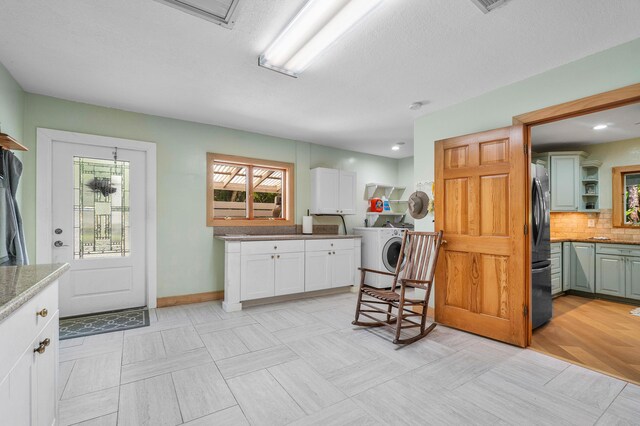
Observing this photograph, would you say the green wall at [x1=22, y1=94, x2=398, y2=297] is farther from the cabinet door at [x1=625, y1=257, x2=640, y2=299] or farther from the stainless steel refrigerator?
the cabinet door at [x1=625, y1=257, x2=640, y2=299]

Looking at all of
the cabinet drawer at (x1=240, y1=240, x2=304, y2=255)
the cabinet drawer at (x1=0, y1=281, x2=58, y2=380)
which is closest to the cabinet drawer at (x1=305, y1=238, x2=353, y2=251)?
the cabinet drawer at (x1=240, y1=240, x2=304, y2=255)

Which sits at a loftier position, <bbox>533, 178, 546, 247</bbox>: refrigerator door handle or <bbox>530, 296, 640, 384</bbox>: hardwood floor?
<bbox>533, 178, 546, 247</bbox>: refrigerator door handle

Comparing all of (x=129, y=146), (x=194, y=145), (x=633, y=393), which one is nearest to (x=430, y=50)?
(x=633, y=393)

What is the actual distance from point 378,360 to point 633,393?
5.60 feet

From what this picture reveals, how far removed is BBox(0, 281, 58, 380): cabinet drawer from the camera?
36.2 inches

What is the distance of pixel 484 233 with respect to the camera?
9.87 ft

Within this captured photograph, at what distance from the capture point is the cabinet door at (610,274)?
14.2ft

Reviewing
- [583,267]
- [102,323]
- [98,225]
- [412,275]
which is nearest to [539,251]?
[412,275]

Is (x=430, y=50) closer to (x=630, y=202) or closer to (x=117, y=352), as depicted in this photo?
(x=117, y=352)

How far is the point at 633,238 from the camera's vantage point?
453cm

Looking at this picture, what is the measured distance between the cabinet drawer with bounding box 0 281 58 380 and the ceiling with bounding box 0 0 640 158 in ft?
5.81

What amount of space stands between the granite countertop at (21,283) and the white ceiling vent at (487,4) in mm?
2591

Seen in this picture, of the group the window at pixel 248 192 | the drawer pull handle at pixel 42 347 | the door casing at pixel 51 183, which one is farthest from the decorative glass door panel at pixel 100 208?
the drawer pull handle at pixel 42 347

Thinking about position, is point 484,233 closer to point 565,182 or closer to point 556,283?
point 556,283
